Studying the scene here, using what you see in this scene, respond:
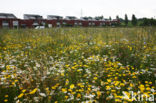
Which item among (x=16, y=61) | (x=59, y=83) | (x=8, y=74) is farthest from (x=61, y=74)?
(x=16, y=61)

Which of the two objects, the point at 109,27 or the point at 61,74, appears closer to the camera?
the point at 61,74

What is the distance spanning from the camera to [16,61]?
3.21 meters

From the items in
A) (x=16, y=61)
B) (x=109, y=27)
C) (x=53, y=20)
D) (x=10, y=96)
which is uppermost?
(x=53, y=20)

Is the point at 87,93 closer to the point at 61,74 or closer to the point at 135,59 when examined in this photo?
the point at 61,74

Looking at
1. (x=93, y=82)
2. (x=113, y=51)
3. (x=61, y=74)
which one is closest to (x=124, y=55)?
(x=113, y=51)

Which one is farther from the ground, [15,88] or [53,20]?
[53,20]

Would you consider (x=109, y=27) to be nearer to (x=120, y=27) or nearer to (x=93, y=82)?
(x=120, y=27)

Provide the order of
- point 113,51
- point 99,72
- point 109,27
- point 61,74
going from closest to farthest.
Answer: point 61,74, point 99,72, point 113,51, point 109,27

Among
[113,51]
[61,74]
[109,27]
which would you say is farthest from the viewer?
[109,27]

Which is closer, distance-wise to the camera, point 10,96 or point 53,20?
point 10,96

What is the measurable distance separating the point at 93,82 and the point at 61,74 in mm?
605

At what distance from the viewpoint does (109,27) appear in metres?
8.33

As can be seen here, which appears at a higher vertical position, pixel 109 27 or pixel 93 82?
pixel 109 27

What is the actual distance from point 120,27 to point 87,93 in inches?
298
